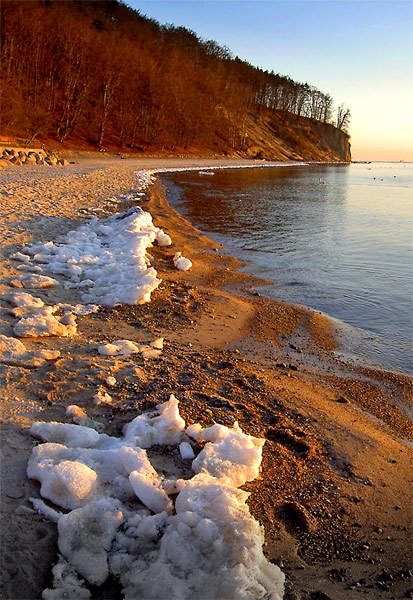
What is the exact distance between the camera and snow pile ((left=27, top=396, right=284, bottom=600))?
1869 mm

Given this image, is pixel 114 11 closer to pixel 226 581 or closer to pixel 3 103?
pixel 3 103

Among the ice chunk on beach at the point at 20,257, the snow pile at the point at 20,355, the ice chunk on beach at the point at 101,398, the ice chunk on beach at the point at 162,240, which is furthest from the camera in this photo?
the ice chunk on beach at the point at 162,240

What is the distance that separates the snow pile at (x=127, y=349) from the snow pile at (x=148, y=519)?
4.14 feet

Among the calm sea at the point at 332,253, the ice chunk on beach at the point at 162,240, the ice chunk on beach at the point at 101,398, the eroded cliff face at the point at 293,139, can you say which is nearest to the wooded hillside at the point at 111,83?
the eroded cliff face at the point at 293,139

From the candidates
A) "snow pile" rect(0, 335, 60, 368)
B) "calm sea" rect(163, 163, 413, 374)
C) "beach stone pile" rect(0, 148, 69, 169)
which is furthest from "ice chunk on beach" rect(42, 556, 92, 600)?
"beach stone pile" rect(0, 148, 69, 169)

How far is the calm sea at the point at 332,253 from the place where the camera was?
655cm

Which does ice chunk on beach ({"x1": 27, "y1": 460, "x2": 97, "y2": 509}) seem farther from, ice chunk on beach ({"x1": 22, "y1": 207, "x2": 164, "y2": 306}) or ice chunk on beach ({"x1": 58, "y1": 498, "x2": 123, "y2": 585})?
ice chunk on beach ({"x1": 22, "y1": 207, "x2": 164, "y2": 306})

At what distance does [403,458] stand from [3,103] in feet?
109

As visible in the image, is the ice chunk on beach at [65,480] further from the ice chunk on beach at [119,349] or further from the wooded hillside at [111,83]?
the wooded hillside at [111,83]

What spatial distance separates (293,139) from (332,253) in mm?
84921

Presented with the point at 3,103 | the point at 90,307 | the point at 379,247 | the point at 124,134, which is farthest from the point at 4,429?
the point at 124,134

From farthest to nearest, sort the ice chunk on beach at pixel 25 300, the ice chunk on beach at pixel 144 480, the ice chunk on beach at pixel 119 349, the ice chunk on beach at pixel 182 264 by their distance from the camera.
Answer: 1. the ice chunk on beach at pixel 182 264
2. the ice chunk on beach at pixel 25 300
3. the ice chunk on beach at pixel 119 349
4. the ice chunk on beach at pixel 144 480

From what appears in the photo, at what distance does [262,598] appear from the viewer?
1850 mm

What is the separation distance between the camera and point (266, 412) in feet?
11.4
